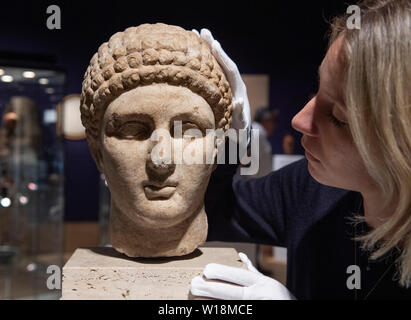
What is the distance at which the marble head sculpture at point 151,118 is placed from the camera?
1.75m

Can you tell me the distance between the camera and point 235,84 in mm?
2035

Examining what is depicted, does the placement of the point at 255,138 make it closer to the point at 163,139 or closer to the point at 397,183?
the point at 163,139

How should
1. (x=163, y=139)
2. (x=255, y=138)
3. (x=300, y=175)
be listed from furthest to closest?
(x=255, y=138) < (x=300, y=175) < (x=163, y=139)

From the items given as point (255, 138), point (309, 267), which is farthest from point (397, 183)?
point (255, 138)

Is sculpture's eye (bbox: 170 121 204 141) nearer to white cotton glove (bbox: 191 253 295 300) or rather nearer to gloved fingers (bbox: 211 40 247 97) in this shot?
gloved fingers (bbox: 211 40 247 97)

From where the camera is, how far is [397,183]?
148 centimetres

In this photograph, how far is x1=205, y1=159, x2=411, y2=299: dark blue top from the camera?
190 cm

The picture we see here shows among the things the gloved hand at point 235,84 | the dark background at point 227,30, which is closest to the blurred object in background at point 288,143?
the dark background at point 227,30

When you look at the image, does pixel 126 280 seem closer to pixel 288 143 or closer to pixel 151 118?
pixel 151 118

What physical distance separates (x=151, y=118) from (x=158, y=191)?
0.31 meters

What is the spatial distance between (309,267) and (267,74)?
1.35m

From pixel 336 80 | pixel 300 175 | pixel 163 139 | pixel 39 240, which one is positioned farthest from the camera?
pixel 39 240

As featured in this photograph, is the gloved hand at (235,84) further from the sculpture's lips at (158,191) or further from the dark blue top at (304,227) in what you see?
the sculpture's lips at (158,191)

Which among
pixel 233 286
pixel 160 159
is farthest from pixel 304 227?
pixel 160 159
